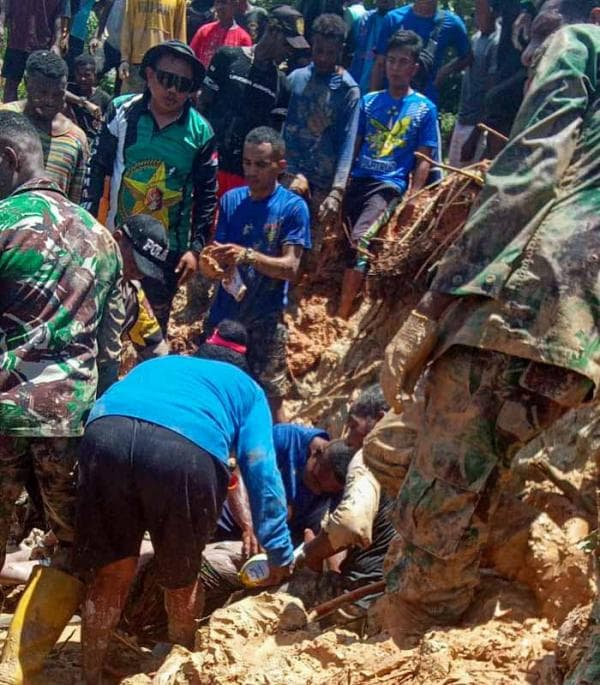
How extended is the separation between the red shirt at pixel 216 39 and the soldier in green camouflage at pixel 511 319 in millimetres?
5610

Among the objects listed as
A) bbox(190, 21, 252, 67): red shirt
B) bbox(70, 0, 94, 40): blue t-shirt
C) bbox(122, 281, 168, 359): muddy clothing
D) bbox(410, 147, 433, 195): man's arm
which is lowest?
bbox(122, 281, 168, 359): muddy clothing

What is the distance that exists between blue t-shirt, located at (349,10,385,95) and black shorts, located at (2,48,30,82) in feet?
10.1

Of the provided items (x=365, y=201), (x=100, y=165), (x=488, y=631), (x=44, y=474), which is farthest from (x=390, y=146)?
(x=488, y=631)

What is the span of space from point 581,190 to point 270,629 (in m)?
2.09

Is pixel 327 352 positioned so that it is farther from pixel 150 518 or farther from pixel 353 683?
pixel 353 683

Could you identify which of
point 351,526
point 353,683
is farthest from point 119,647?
point 353,683

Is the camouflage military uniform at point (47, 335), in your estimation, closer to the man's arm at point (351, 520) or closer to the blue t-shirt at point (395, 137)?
the man's arm at point (351, 520)

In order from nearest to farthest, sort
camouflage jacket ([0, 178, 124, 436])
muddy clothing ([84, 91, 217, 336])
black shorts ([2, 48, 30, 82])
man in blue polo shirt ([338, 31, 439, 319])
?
camouflage jacket ([0, 178, 124, 436])
muddy clothing ([84, 91, 217, 336])
man in blue polo shirt ([338, 31, 439, 319])
black shorts ([2, 48, 30, 82])

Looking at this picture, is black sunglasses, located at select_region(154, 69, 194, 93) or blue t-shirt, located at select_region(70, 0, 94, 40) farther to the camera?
blue t-shirt, located at select_region(70, 0, 94, 40)

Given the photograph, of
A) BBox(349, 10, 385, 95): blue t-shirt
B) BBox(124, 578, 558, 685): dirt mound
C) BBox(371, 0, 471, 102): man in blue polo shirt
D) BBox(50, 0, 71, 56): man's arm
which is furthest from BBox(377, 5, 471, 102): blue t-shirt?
BBox(124, 578, 558, 685): dirt mound

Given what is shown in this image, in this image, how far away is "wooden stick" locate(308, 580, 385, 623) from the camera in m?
4.69

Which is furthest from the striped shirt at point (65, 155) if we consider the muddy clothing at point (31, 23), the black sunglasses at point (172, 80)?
the muddy clothing at point (31, 23)

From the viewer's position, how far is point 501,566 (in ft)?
14.1

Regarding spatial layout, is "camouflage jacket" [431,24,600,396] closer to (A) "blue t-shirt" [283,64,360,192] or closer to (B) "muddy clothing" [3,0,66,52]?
(A) "blue t-shirt" [283,64,360,192]
